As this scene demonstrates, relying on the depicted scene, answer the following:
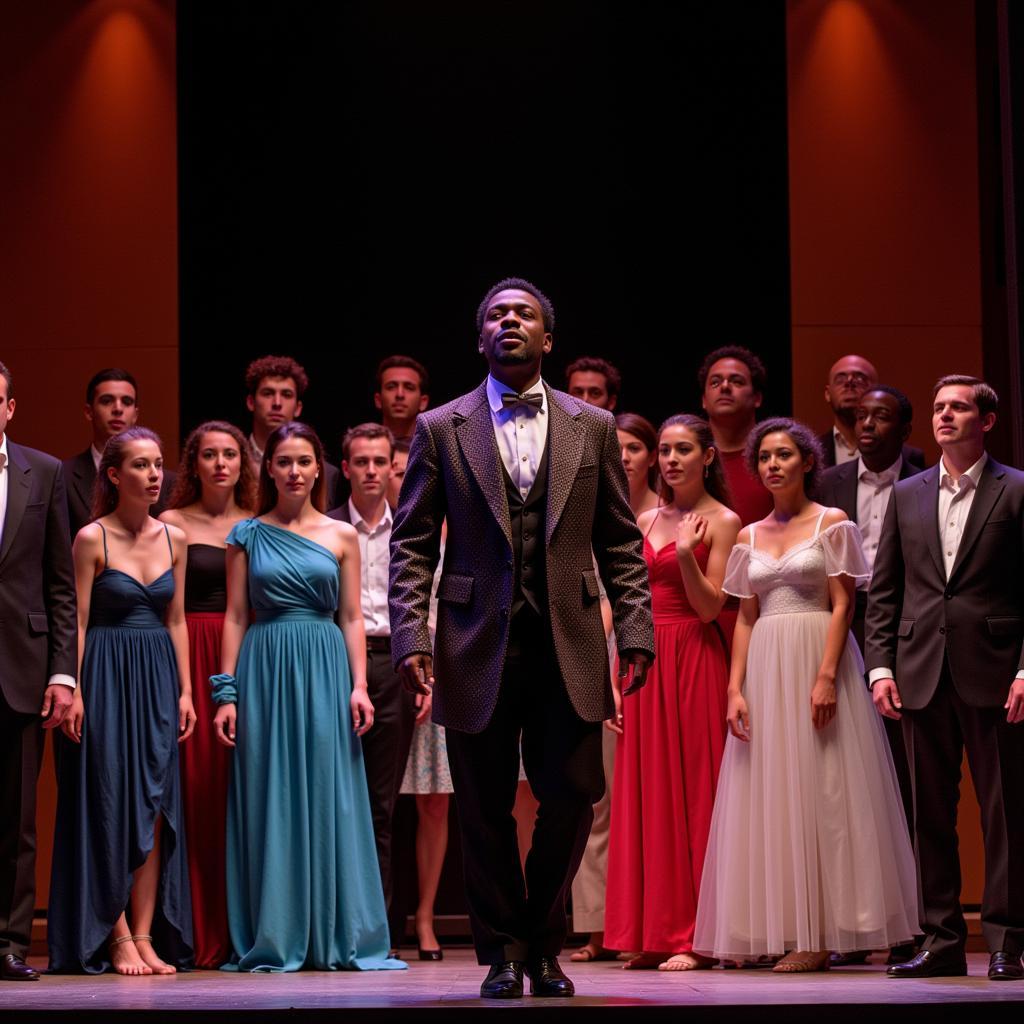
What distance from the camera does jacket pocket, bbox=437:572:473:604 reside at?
343 cm

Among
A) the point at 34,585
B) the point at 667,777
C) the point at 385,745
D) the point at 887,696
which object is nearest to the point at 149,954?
the point at 385,745

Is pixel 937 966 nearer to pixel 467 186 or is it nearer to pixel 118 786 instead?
pixel 118 786

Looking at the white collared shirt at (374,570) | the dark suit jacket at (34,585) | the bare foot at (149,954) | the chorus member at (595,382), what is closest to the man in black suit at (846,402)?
the chorus member at (595,382)

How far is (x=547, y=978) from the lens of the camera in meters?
3.35

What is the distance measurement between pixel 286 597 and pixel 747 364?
6.40 feet

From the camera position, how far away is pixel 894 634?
4.41 m

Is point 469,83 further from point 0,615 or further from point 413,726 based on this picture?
point 0,615

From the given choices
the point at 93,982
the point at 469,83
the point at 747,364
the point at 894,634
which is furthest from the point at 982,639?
the point at 469,83

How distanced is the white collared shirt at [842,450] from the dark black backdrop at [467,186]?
0.94 meters

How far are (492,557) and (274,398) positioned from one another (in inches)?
104

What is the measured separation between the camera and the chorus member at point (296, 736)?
4875mm

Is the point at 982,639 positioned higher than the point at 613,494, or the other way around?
the point at 613,494

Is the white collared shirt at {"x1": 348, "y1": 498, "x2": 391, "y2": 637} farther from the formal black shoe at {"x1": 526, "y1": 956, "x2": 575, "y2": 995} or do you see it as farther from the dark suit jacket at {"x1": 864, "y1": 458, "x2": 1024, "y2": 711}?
the formal black shoe at {"x1": 526, "y1": 956, "x2": 575, "y2": 995}

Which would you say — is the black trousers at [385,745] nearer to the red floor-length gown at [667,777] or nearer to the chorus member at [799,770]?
the red floor-length gown at [667,777]
